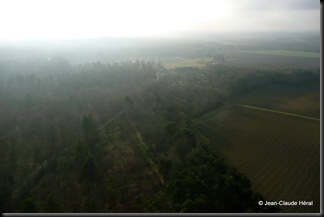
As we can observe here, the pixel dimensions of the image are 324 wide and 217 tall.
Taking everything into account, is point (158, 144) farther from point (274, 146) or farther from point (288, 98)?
point (288, 98)

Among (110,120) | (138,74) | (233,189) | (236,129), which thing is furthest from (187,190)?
(138,74)

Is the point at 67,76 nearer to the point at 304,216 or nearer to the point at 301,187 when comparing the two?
the point at 301,187

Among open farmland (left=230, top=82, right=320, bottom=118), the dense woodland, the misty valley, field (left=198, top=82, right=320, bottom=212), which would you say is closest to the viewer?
the dense woodland

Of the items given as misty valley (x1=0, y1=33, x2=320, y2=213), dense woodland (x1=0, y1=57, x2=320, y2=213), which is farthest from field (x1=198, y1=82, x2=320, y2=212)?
dense woodland (x1=0, y1=57, x2=320, y2=213)

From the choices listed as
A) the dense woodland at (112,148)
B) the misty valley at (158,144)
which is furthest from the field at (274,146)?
the dense woodland at (112,148)

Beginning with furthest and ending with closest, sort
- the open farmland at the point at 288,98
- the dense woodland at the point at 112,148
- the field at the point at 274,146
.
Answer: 1. the open farmland at the point at 288,98
2. the field at the point at 274,146
3. the dense woodland at the point at 112,148

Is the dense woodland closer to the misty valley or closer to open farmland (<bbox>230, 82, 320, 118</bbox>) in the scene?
the misty valley

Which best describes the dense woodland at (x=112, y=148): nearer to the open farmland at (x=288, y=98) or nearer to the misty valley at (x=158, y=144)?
the misty valley at (x=158, y=144)
